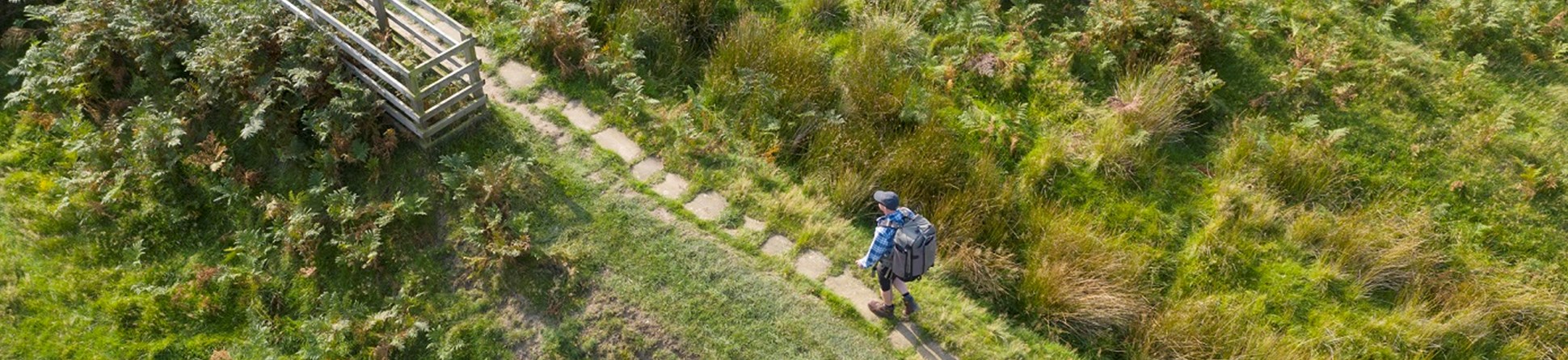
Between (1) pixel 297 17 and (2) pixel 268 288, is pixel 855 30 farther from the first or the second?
(2) pixel 268 288

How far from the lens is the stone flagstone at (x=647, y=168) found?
901 cm

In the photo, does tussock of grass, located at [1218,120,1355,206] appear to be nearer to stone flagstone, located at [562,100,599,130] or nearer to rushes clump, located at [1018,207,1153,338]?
rushes clump, located at [1018,207,1153,338]

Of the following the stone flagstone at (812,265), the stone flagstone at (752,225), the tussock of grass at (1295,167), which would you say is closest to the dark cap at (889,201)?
the stone flagstone at (812,265)

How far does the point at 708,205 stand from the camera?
8773 mm

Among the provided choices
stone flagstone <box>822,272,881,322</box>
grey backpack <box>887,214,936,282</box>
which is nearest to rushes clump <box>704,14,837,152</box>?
stone flagstone <box>822,272,881,322</box>

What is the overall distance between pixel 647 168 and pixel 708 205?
0.83 m

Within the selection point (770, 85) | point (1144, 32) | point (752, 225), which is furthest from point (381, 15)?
point (1144, 32)

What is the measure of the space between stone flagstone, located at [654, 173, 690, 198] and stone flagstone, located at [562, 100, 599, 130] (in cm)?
112

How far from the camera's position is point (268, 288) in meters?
8.41

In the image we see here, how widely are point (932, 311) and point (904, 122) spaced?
2.57 metres

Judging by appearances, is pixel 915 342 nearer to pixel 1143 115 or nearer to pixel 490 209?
pixel 1143 115

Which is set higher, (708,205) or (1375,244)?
(1375,244)

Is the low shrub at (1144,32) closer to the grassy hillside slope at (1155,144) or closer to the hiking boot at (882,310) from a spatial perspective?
the grassy hillside slope at (1155,144)

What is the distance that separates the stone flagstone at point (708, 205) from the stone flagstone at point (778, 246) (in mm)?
580
